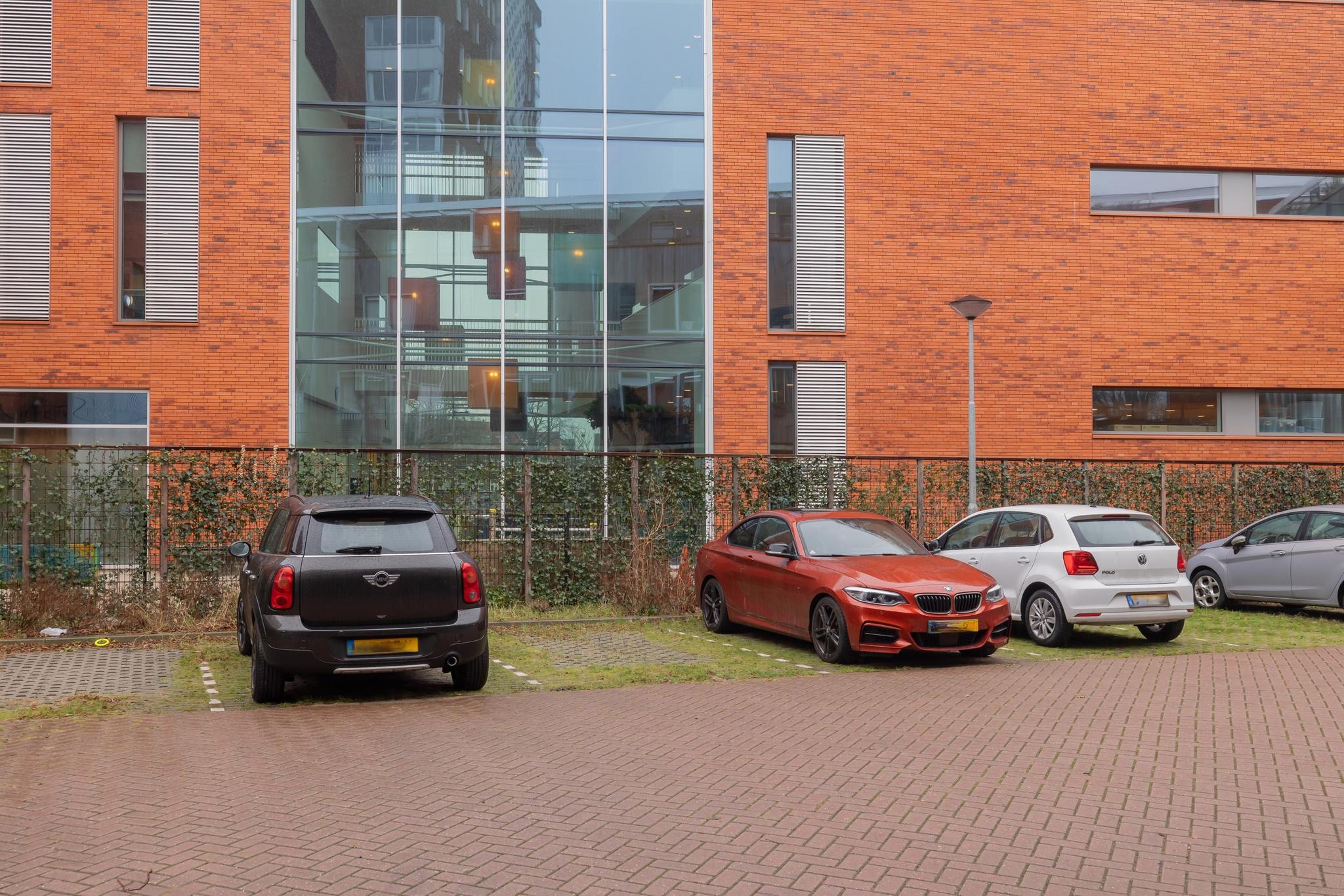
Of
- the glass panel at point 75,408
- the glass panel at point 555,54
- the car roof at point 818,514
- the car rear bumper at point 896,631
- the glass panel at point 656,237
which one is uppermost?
the glass panel at point 555,54

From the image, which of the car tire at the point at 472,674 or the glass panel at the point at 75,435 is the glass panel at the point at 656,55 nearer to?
the glass panel at the point at 75,435

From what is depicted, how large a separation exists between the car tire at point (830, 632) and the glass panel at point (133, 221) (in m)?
14.0

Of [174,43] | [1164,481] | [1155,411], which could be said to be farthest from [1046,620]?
[174,43]

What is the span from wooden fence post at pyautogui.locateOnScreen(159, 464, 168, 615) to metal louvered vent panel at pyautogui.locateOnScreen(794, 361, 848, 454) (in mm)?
11039

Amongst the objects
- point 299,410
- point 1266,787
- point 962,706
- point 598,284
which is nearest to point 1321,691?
point 962,706

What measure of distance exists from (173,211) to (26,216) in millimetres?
2384

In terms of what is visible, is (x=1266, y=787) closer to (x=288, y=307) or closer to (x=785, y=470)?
(x=785, y=470)

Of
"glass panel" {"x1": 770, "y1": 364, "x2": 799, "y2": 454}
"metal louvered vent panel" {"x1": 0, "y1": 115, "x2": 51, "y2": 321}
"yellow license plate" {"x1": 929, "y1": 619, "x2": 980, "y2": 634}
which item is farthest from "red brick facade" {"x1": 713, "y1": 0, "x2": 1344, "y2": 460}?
"metal louvered vent panel" {"x1": 0, "y1": 115, "x2": 51, "y2": 321}

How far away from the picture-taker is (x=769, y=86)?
21.9m

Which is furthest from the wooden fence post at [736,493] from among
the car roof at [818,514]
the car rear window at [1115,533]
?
the car rear window at [1115,533]

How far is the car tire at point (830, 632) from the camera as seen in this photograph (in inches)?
448

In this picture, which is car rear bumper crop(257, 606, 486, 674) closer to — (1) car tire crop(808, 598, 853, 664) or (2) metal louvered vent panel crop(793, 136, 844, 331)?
(1) car tire crop(808, 598, 853, 664)

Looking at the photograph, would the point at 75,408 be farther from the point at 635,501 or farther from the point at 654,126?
the point at 654,126

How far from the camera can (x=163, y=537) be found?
46.8ft
